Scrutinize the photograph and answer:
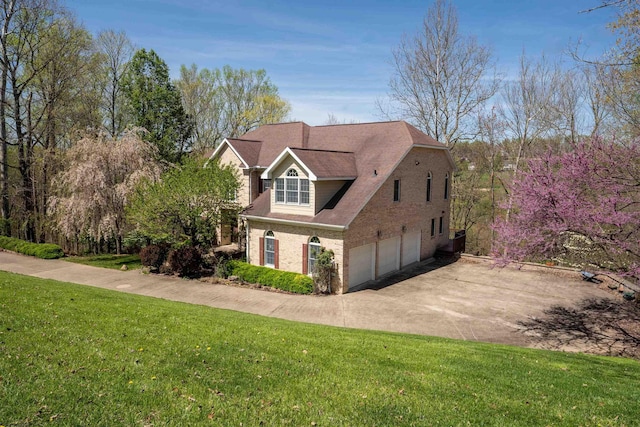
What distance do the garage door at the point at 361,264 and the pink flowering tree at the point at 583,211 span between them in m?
6.74

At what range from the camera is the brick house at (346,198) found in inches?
762

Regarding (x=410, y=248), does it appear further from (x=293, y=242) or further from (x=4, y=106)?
(x=4, y=106)

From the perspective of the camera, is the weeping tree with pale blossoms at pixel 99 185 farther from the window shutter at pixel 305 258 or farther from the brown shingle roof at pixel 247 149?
the window shutter at pixel 305 258

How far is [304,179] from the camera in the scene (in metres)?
20.0

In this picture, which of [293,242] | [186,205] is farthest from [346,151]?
[186,205]

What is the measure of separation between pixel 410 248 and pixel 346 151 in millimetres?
7066

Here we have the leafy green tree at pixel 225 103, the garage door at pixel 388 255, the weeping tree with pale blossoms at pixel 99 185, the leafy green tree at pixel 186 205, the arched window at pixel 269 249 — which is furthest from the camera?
the leafy green tree at pixel 225 103

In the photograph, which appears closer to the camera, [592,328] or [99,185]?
[592,328]

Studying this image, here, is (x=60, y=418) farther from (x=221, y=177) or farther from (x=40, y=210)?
(x=40, y=210)

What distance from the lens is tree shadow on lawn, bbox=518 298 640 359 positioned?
1373 cm

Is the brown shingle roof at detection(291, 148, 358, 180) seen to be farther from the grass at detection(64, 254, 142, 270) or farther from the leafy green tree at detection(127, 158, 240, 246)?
the grass at detection(64, 254, 142, 270)

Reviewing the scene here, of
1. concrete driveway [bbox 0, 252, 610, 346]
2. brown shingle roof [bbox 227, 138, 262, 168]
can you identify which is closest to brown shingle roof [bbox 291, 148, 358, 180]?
concrete driveway [bbox 0, 252, 610, 346]

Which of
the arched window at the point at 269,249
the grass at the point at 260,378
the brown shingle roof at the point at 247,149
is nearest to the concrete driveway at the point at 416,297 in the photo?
the arched window at the point at 269,249

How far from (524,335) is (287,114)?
37981 mm
